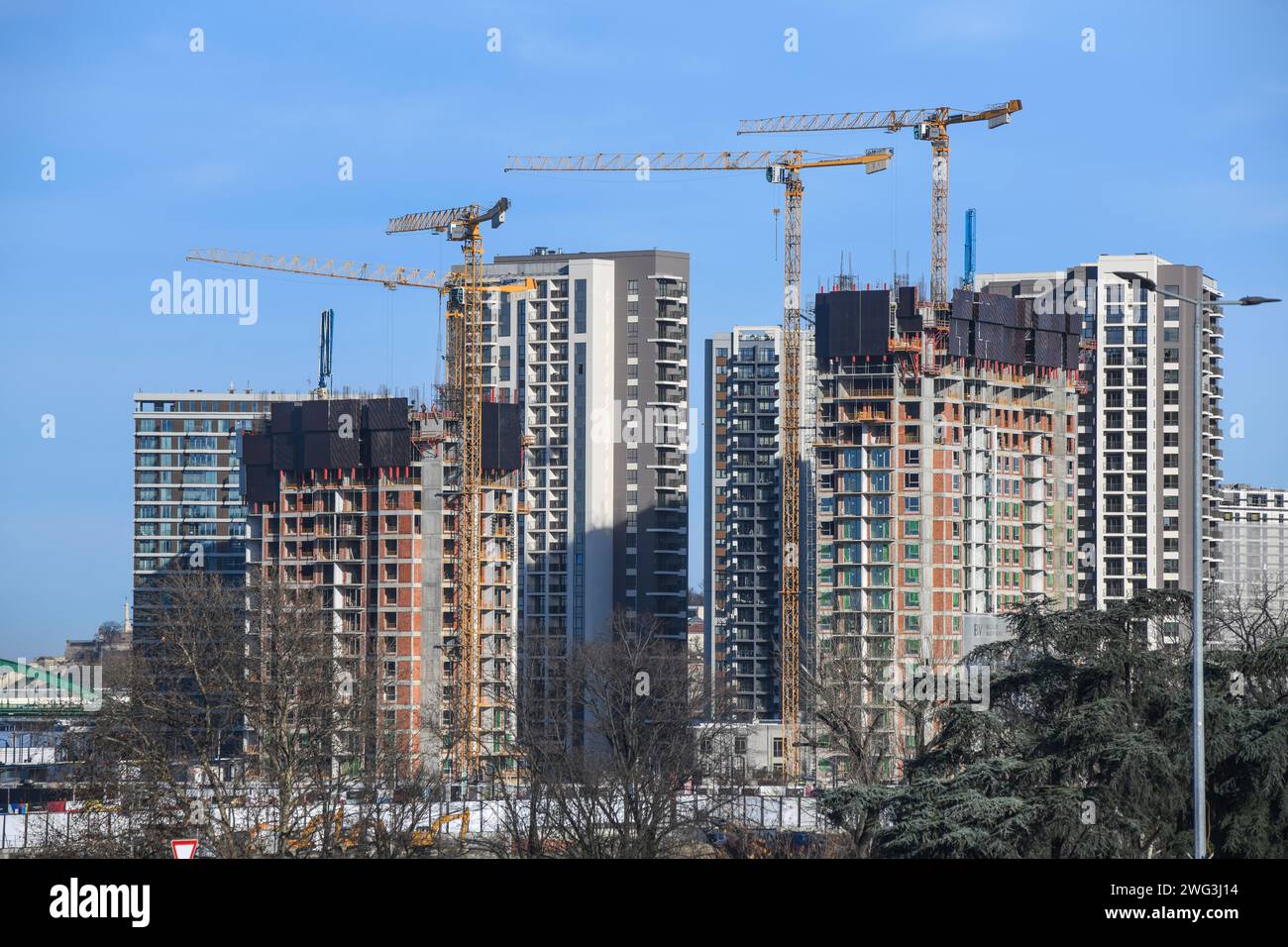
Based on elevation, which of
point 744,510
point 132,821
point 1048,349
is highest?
point 1048,349

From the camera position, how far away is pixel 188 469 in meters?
163

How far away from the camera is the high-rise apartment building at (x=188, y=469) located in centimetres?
16150

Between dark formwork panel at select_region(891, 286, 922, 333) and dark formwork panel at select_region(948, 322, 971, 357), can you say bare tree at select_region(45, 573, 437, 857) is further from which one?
dark formwork panel at select_region(948, 322, 971, 357)

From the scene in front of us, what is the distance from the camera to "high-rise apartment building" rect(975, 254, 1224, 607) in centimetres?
12362

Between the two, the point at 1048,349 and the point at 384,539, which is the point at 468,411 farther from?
the point at 1048,349

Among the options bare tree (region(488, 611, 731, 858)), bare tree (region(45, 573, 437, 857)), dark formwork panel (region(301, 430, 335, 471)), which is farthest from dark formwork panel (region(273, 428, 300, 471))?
bare tree (region(45, 573, 437, 857))

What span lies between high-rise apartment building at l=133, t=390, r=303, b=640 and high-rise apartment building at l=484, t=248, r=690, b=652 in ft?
137

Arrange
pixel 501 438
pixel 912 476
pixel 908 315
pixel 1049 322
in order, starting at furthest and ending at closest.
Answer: pixel 501 438 → pixel 1049 322 → pixel 908 315 → pixel 912 476

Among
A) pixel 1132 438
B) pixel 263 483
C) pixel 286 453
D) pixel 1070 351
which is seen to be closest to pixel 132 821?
pixel 286 453

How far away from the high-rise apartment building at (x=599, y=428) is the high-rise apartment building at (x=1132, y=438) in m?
24.0

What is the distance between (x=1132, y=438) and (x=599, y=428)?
38.5 metres

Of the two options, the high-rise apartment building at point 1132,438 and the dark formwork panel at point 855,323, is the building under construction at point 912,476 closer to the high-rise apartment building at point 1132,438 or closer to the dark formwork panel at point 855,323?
the dark formwork panel at point 855,323

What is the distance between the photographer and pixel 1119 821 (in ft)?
98.3
